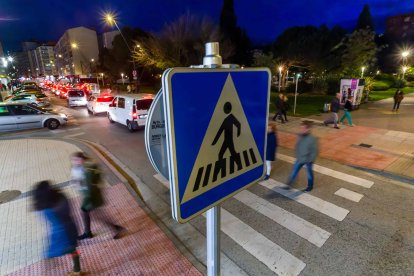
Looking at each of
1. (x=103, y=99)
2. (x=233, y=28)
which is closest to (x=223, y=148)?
(x=103, y=99)

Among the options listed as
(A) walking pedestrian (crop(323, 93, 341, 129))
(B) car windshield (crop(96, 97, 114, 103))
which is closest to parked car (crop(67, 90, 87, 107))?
(B) car windshield (crop(96, 97, 114, 103))

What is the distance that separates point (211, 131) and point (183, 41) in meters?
25.4

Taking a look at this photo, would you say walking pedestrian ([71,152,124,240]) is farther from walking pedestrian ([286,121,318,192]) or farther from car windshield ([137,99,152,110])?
car windshield ([137,99,152,110])

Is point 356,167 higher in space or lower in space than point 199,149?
lower

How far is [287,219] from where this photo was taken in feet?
16.2

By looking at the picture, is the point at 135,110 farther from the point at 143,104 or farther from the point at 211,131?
the point at 211,131

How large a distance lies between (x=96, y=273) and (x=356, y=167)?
24.8 feet

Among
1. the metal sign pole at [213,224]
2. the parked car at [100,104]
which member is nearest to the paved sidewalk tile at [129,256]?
the metal sign pole at [213,224]

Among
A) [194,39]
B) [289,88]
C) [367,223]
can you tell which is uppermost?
[194,39]

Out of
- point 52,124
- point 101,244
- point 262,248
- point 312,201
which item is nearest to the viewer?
point 262,248

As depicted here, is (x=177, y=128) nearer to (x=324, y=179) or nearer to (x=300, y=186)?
(x=300, y=186)

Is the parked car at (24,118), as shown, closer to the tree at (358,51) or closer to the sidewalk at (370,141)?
the sidewalk at (370,141)

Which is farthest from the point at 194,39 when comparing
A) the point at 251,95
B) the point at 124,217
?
the point at 251,95

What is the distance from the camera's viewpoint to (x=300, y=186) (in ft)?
20.9
